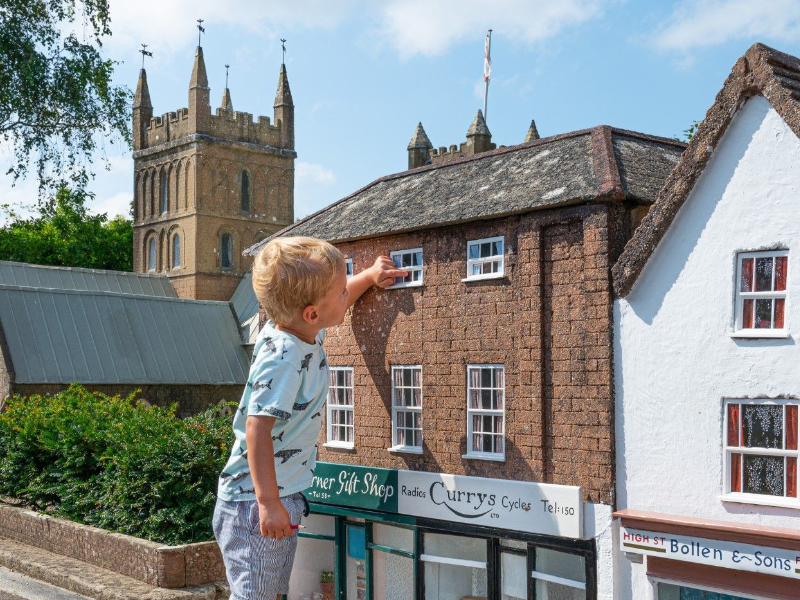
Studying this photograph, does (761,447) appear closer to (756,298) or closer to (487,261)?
(756,298)

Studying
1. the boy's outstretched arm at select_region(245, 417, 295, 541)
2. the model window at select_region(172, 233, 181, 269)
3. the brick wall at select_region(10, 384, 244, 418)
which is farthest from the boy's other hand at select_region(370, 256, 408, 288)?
the model window at select_region(172, 233, 181, 269)

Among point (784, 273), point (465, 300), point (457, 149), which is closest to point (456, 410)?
point (465, 300)

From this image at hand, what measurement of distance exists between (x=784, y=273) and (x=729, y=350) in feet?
3.47

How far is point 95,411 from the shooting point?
21.3m

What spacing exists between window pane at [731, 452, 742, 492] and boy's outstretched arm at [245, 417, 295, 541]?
7740 millimetres

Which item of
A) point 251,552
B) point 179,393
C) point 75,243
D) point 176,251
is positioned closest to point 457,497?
point 251,552

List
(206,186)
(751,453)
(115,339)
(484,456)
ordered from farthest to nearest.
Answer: (206,186)
(115,339)
(484,456)
(751,453)

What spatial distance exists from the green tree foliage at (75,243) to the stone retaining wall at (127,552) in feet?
98.3

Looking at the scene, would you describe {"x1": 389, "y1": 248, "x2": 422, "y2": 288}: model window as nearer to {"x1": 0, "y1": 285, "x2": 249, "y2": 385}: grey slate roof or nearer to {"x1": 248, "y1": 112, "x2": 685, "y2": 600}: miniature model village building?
{"x1": 248, "y1": 112, "x2": 685, "y2": 600}: miniature model village building

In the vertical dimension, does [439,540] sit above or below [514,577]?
above

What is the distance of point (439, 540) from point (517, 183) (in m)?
5.28

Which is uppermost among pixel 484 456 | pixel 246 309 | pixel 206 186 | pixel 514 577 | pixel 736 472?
pixel 206 186

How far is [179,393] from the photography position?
39594 millimetres

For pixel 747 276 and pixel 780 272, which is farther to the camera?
pixel 747 276
